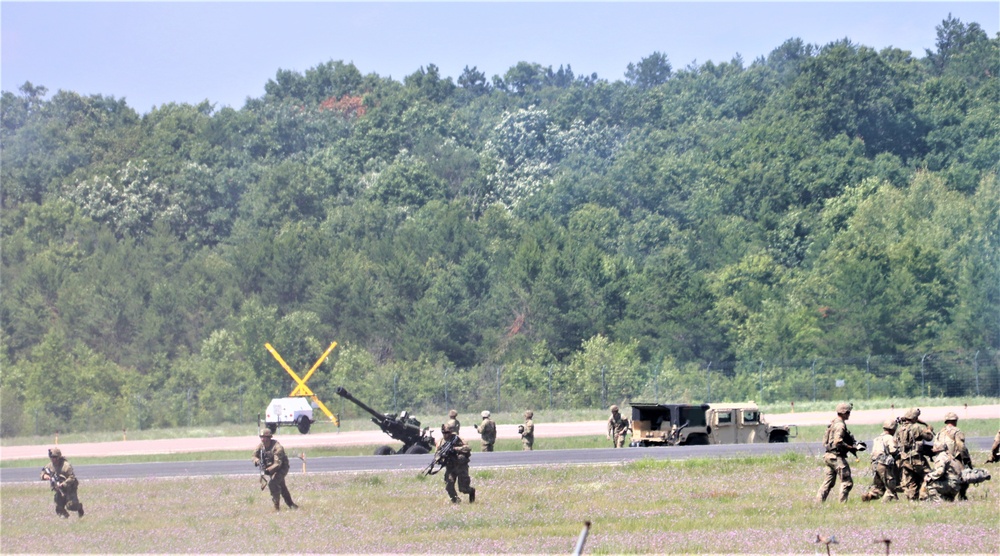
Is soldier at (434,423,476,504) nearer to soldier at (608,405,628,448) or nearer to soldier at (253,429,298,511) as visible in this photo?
soldier at (253,429,298,511)

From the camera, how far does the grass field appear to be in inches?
771

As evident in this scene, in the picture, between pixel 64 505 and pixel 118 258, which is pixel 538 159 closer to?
pixel 118 258

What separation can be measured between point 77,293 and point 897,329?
56.1 metres

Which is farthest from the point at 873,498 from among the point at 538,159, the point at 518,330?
the point at 538,159

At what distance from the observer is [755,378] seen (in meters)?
65.9

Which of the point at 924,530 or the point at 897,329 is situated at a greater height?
the point at 897,329

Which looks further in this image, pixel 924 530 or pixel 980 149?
pixel 980 149

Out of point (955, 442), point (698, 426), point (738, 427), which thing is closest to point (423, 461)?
point (698, 426)

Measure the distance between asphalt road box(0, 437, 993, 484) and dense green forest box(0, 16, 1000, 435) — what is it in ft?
84.6

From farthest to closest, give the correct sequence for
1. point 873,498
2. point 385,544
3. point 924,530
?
1. point 873,498
2. point 385,544
3. point 924,530

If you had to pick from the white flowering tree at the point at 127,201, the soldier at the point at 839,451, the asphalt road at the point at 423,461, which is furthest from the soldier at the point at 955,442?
the white flowering tree at the point at 127,201

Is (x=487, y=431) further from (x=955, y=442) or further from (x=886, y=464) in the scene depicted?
(x=955, y=442)

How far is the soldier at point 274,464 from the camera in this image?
87.6ft

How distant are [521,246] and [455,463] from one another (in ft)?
206
